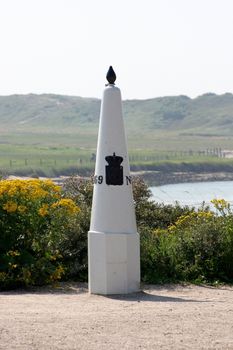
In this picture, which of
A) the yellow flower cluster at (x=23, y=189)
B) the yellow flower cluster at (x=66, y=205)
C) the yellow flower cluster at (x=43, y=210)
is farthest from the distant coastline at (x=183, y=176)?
the yellow flower cluster at (x=43, y=210)

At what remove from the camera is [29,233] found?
1261 cm

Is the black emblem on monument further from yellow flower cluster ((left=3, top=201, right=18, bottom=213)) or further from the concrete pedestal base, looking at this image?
yellow flower cluster ((left=3, top=201, right=18, bottom=213))

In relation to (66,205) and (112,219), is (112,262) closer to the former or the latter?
(112,219)

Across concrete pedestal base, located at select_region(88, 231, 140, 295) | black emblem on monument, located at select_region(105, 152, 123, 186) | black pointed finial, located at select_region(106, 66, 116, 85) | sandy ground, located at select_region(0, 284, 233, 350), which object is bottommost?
sandy ground, located at select_region(0, 284, 233, 350)

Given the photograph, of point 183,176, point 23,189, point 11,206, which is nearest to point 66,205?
point 23,189

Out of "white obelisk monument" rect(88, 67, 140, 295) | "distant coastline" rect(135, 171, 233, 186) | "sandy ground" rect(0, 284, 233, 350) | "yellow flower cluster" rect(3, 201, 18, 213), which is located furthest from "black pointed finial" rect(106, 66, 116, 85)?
"distant coastline" rect(135, 171, 233, 186)

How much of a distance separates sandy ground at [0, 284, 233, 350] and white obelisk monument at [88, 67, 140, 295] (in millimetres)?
209

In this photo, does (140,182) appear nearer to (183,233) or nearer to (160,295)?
(183,233)

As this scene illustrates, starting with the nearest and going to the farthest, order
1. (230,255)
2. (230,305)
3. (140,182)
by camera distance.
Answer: (230,305)
(230,255)
(140,182)

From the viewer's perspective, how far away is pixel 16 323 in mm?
9188

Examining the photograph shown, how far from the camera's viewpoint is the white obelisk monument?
11.6 meters

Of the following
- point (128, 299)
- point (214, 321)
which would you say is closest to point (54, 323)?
point (214, 321)

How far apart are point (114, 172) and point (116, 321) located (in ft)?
8.60

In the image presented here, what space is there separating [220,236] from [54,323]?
182 inches
